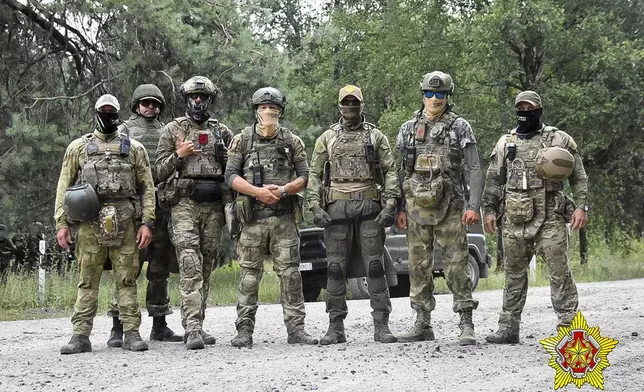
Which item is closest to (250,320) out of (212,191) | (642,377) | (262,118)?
(212,191)

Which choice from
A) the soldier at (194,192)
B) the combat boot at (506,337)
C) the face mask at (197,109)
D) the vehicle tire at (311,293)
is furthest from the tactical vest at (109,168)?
the vehicle tire at (311,293)

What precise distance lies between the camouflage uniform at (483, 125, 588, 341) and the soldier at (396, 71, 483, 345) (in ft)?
1.04

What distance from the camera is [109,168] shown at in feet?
26.8

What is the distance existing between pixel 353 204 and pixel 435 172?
2.62 ft

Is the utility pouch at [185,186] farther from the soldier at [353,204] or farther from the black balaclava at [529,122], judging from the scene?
the black balaclava at [529,122]

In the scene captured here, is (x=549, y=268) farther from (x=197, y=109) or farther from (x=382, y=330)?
(x=197, y=109)

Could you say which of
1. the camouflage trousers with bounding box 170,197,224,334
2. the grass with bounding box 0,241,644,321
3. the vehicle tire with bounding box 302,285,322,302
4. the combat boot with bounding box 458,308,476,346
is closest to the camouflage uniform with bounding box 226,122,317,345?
the camouflage trousers with bounding box 170,197,224,334

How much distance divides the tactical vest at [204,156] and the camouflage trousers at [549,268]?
2.69m

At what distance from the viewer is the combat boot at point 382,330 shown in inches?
330

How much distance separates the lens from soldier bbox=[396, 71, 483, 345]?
27.1 feet

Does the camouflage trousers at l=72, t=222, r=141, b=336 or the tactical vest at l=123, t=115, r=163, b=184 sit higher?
the tactical vest at l=123, t=115, r=163, b=184

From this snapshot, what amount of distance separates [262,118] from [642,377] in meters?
3.96

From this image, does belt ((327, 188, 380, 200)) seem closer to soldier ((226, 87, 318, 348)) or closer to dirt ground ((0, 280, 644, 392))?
soldier ((226, 87, 318, 348))

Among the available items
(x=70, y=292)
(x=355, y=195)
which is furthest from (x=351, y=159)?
(x=70, y=292)
